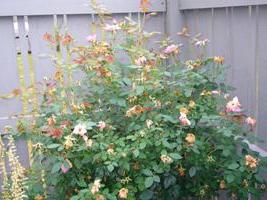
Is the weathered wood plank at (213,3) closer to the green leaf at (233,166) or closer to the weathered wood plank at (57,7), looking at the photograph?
→ the weathered wood plank at (57,7)

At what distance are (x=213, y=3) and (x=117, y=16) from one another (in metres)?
0.66

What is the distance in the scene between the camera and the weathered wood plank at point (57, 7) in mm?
2588

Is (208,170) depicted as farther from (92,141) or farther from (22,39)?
(22,39)

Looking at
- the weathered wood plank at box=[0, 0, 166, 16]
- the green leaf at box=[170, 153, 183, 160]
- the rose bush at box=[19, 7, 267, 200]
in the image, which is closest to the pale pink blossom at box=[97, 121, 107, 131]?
the rose bush at box=[19, 7, 267, 200]

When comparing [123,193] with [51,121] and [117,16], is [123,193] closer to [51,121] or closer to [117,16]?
[51,121]

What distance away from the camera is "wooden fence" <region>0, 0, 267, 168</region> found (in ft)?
7.33

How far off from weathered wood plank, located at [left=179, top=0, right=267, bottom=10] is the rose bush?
300 millimetres

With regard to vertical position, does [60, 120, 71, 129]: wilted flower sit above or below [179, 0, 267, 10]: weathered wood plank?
below

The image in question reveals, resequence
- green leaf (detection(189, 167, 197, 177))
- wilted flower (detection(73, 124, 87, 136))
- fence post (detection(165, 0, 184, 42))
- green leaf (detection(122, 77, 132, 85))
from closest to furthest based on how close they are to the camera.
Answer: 1. wilted flower (detection(73, 124, 87, 136))
2. green leaf (detection(189, 167, 197, 177))
3. green leaf (detection(122, 77, 132, 85))
4. fence post (detection(165, 0, 184, 42))

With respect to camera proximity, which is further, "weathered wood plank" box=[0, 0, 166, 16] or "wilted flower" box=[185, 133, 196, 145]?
"weathered wood plank" box=[0, 0, 166, 16]

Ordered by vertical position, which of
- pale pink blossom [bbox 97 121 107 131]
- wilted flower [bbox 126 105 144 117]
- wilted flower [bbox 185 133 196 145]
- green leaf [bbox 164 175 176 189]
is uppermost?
wilted flower [bbox 126 105 144 117]


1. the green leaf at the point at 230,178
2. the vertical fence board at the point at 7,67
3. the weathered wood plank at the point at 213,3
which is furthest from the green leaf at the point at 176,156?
the vertical fence board at the point at 7,67

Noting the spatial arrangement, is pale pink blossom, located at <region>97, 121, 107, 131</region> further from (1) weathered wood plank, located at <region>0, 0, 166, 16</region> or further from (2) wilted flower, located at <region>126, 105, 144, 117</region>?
(1) weathered wood plank, located at <region>0, 0, 166, 16</region>

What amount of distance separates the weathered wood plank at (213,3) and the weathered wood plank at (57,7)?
30 cm
